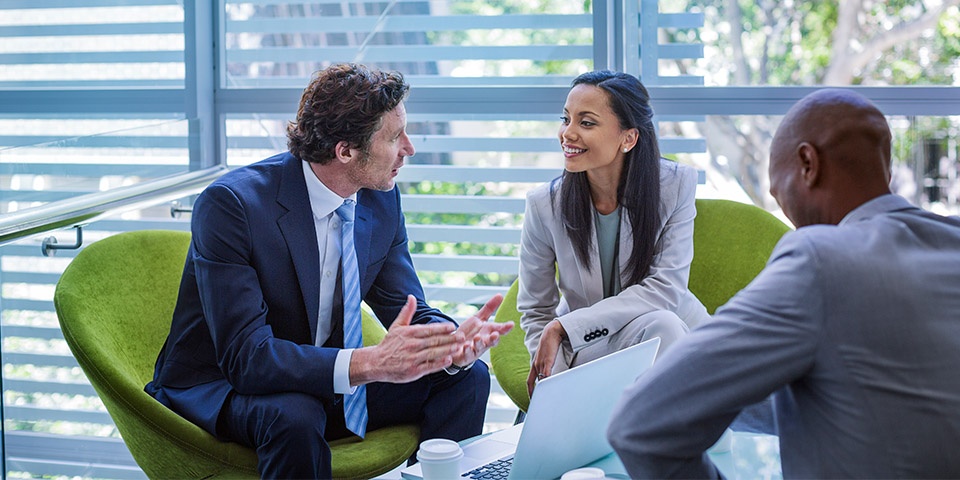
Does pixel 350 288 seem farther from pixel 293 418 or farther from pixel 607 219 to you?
pixel 607 219

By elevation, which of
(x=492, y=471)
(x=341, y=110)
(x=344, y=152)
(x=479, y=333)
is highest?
(x=341, y=110)

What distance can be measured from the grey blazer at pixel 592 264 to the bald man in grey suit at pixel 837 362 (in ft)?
4.55

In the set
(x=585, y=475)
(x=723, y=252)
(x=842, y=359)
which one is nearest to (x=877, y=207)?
(x=842, y=359)

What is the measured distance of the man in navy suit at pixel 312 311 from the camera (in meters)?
2.03

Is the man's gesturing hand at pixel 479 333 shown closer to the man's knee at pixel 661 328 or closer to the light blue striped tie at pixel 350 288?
the light blue striped tie at pixel 350 288

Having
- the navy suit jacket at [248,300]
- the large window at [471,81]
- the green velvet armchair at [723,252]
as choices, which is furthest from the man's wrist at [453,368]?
the large window at [471,81]

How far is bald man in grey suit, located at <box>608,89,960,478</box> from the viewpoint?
44.1 inches

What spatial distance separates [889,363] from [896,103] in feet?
7.62

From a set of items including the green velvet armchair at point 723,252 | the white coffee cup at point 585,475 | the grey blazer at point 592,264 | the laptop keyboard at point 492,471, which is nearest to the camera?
the white coffee cup at point 585,475

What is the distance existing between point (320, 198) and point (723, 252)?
124 centimetres

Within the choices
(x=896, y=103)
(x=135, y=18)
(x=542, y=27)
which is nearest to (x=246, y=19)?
(x=135, y=18)

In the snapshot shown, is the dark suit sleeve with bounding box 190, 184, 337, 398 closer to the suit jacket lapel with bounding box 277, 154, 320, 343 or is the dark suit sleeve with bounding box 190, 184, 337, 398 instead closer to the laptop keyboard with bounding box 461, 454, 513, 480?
the suit jacket lapel with bounding box 277, 154, 320, 343

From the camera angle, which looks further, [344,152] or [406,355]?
[344,152]

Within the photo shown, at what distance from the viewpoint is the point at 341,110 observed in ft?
7.64
